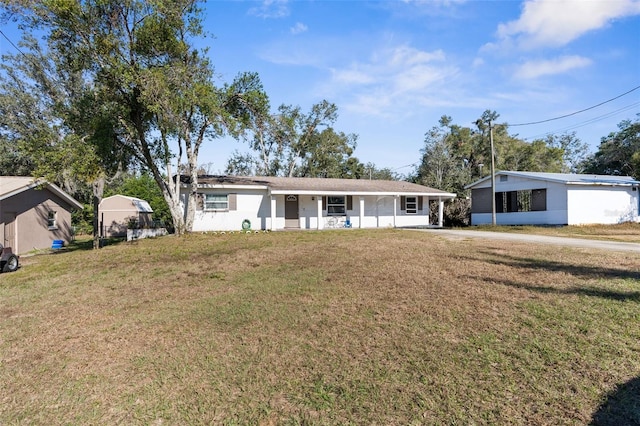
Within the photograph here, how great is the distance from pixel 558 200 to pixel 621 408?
2054 centimetres

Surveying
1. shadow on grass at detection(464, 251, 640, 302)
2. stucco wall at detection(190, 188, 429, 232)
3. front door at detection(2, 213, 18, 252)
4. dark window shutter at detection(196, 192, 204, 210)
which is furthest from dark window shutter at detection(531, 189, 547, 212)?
front door at detection(2, 213, 18, 252)

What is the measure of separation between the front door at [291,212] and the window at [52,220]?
12.2 meters

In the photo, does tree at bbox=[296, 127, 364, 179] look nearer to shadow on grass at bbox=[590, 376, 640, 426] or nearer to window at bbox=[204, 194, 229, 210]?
window at bbox=[204, 194, 229, 210]

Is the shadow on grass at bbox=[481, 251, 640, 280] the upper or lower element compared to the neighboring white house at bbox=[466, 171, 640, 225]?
lower

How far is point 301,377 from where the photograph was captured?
3594mm

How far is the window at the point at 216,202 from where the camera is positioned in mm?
18984

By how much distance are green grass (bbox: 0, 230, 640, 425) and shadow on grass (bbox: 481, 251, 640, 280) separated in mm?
54

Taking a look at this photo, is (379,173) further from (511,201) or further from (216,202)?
(216,202)

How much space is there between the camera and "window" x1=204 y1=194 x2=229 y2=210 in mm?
18984

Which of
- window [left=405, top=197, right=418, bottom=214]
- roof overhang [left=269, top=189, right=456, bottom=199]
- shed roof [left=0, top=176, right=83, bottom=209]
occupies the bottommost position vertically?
window [left=405, top=197, right=418, bottom=214]

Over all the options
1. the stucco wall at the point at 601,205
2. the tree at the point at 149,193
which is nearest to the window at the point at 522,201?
the stucco wall at the point at 601,205

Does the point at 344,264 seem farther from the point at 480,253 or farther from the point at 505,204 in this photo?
the point at 505,204

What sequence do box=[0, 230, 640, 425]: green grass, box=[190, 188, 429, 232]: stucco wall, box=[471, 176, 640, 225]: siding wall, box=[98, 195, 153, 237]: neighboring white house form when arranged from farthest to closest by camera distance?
box=[98, 195, 153, 237]: neighboring white house
box=[471, 176, 640, 225]: siding wall
box=[190, 188, 429, 232]: stucco wall
box=[0, 230, 640, 425]: green grass

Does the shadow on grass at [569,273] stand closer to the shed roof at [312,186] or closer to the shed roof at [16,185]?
the shed roof at [312,186]
